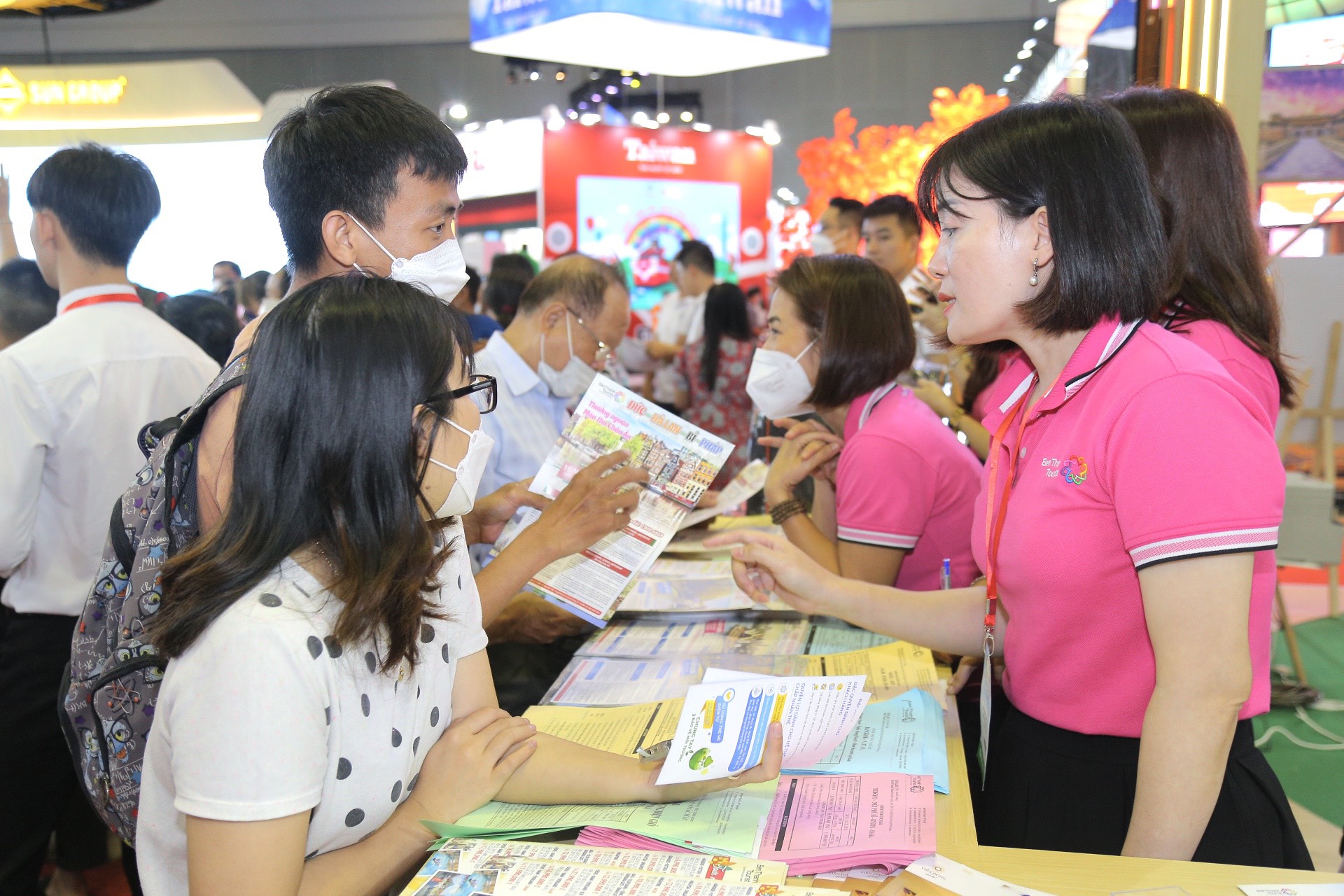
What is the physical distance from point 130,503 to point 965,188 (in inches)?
46.7

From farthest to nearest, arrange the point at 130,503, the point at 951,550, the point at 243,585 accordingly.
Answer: the point at 951,550, the point at 130,503, the point at 243,585

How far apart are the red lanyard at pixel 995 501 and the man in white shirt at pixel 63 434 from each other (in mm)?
1841

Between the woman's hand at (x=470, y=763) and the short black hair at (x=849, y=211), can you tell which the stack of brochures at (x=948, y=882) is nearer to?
the woman's hand at (x=470, y=763)

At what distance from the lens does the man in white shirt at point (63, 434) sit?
86.0 inches

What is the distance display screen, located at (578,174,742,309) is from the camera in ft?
33.6

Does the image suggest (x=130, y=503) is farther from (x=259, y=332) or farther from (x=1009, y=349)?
(x=1009, y=349)

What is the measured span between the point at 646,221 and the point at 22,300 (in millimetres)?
7793

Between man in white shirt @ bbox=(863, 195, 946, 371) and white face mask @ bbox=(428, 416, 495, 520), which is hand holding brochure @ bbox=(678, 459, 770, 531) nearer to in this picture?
white face mask @ bbox=(428, 416, 495, 520)

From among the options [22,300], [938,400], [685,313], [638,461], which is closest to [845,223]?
[938,400]

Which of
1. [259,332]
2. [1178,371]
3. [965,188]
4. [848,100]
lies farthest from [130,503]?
[848,100]

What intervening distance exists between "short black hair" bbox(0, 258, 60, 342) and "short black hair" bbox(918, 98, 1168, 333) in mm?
2937

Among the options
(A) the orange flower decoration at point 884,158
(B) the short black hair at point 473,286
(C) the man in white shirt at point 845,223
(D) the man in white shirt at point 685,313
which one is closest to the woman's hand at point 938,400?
(C) the man in white shirt at point 845,223

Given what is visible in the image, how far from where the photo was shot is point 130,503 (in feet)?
4.33

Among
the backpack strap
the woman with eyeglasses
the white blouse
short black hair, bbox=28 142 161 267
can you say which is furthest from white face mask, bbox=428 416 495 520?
short black hair, bbox=28 142 161 267
